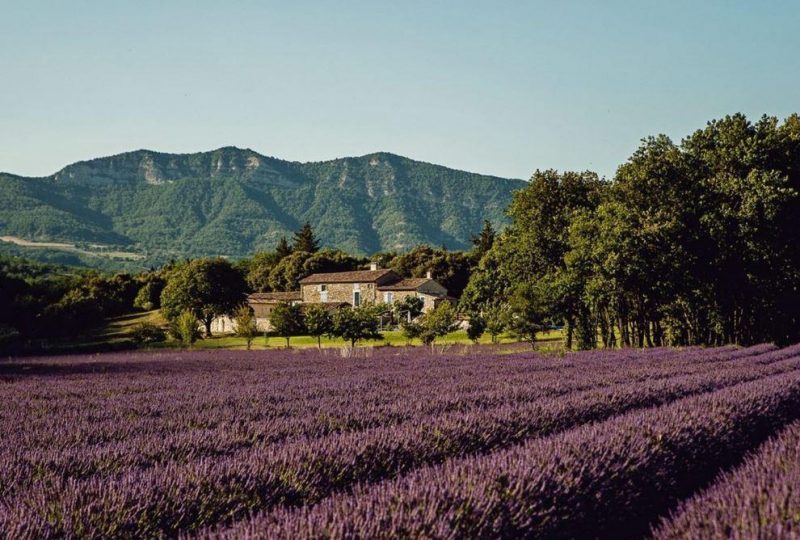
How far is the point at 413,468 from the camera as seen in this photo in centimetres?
559

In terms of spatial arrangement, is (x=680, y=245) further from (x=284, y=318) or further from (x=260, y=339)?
(x=260, y=339)

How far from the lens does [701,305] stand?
102 feet

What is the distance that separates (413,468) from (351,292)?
6781 centimetres

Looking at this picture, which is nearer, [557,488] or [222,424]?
[557,488]

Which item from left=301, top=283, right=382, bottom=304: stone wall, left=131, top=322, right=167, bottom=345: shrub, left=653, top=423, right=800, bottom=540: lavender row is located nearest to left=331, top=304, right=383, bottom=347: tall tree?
left=131, top=322, right=167, bottom=345: shrub

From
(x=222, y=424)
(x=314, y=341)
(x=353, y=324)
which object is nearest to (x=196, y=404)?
(x=222, y=424)

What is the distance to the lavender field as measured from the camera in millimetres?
3596

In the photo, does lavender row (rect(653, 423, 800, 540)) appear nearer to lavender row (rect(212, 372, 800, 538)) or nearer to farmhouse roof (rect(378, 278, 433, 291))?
lavender row (rect(212, 372, 800, 538))

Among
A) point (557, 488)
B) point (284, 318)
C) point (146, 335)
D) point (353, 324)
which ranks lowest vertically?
→ point (146, 335)

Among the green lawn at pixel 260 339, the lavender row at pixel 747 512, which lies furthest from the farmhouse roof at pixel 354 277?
the lavender row at pixel 747 512

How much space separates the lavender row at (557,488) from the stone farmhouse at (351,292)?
61.8 m

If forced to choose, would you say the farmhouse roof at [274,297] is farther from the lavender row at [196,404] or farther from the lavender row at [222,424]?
the lavender row at [222,424]

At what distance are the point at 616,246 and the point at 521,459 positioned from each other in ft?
81.7

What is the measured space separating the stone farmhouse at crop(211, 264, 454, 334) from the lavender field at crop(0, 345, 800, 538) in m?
59.0
